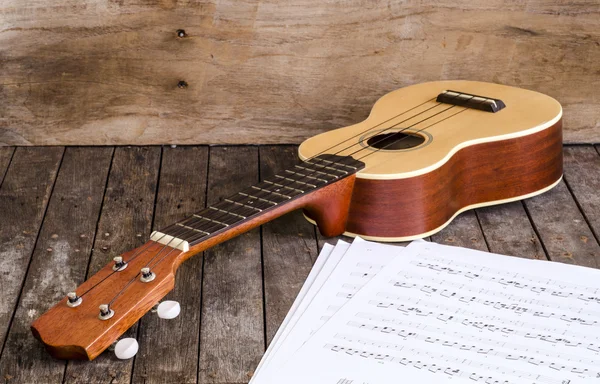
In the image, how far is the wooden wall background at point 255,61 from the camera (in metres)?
Result: 1.83

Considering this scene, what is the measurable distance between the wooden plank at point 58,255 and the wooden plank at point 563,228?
87 centimetres

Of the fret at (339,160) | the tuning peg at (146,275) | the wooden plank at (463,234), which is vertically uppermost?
the fret at (339,160)

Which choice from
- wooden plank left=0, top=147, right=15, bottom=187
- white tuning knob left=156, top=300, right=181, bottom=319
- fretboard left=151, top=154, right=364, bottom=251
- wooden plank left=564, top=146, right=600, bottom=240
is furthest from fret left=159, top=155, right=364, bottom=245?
wooden plank left=0, top=147, right=15, bottom=187

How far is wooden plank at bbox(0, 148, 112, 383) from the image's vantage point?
116 centimetres

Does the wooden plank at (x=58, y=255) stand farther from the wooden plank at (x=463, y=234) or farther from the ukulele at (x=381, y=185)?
the wooden plank at (x=463, y=234)

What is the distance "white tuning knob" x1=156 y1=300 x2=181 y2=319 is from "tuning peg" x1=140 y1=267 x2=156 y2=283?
0.29 ft

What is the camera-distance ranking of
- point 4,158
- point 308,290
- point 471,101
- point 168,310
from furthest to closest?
point 4,158 < point 471,101 < point 308,290 < point 168,310

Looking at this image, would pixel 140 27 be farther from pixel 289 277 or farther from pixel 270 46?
pixel 289 277

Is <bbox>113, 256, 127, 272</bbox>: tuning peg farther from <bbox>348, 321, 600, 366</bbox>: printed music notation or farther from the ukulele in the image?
<bbox>348, 321, 600, 366</bbox>: printed music notation

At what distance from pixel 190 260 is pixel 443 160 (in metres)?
0.50

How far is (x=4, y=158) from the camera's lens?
1866mm

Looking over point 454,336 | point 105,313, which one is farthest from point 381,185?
point 105,313

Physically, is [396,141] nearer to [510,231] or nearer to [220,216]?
[510,231]

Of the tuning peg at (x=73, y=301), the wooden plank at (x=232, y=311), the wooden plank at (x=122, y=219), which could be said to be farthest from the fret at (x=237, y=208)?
the tuning peg at (x=73, y=301)
